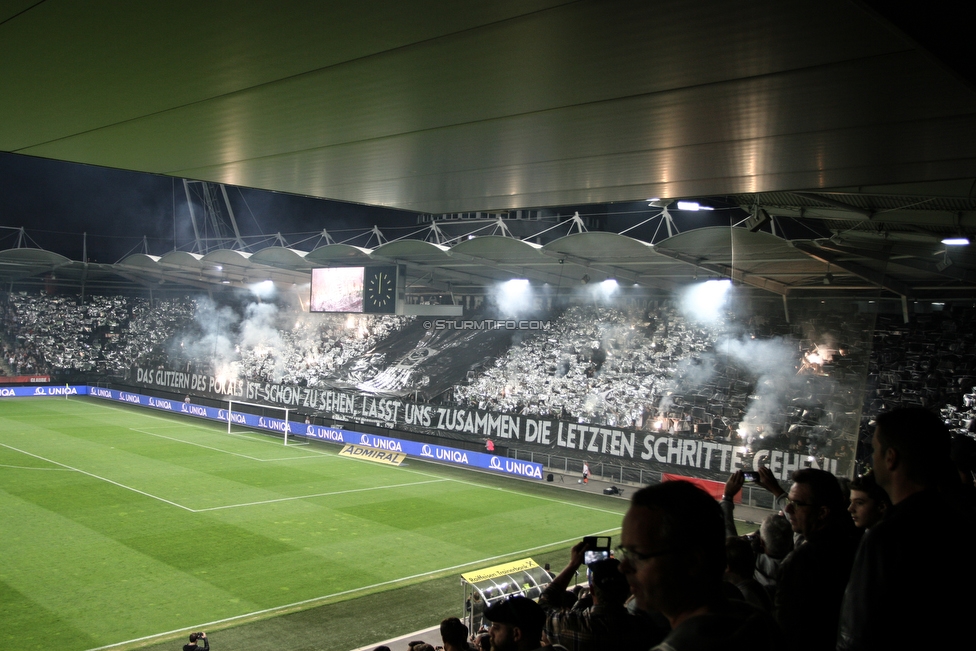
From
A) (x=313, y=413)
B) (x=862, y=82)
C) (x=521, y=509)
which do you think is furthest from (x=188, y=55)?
(x=313, y=413)

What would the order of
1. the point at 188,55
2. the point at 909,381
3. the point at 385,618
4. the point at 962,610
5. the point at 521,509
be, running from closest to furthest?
the point at 962,610 → the point at 188,55 → the point at 385,618 → the point at 909,381 → the point at 521,509

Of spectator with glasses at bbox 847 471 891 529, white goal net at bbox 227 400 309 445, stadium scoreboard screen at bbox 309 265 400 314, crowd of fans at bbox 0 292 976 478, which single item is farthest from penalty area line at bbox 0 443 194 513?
spectator with glasses at bbox 847 471 891 529

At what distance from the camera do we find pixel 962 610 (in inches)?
79.9

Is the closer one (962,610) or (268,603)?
(962,610)

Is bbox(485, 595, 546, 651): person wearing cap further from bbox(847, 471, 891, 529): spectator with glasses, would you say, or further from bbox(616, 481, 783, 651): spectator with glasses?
bbox(616, 481, 783, 651): spectator with glasses

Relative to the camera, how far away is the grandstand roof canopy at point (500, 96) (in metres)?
3.33

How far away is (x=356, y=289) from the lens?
87.9 ft

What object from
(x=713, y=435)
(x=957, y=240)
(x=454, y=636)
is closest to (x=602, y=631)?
(x=454, y=636)

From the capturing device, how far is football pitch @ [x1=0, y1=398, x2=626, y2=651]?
38.6ft

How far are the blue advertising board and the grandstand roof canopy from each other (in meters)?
16.8

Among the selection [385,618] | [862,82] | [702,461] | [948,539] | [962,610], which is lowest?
[385,618]

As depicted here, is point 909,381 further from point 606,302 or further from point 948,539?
point 948,539

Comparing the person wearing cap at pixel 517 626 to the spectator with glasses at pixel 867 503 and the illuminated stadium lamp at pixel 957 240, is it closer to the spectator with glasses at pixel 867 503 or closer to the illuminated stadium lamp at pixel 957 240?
the spectator with glasses at pixel 867 503

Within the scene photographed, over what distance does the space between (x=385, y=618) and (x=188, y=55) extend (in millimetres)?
9731
